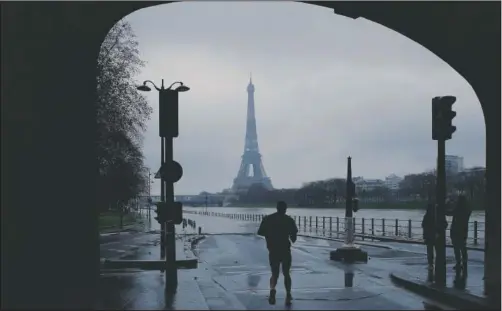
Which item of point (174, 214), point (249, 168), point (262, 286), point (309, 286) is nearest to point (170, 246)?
point (174, 214)

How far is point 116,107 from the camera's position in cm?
3569

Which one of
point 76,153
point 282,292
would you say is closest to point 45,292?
point 76,153

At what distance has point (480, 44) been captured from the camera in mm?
11500

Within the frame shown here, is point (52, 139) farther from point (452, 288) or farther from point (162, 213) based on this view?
point (452, 288)

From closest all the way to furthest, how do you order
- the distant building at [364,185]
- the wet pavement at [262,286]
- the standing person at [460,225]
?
the wet pavement at [262,286] → the standing person at [460,225] → the distant building at [364,185]

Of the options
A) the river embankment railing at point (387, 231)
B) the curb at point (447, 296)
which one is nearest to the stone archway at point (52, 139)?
the curb at point (447, 296)

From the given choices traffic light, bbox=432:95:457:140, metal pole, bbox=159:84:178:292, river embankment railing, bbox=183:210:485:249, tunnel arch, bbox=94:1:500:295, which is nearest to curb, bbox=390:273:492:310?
tunnel arch, bbox=94:1:500:295

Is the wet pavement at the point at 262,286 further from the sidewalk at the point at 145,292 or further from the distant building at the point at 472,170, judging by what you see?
the distant building at the point at 472,170

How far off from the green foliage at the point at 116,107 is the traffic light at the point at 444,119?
21.1m

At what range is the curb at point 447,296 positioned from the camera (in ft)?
32.4

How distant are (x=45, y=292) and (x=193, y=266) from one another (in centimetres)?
855

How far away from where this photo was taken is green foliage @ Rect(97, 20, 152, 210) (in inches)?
1320

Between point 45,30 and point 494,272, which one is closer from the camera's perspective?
point 45,30

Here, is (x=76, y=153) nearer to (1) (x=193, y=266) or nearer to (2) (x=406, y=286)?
(2) (x=406, y=286)
